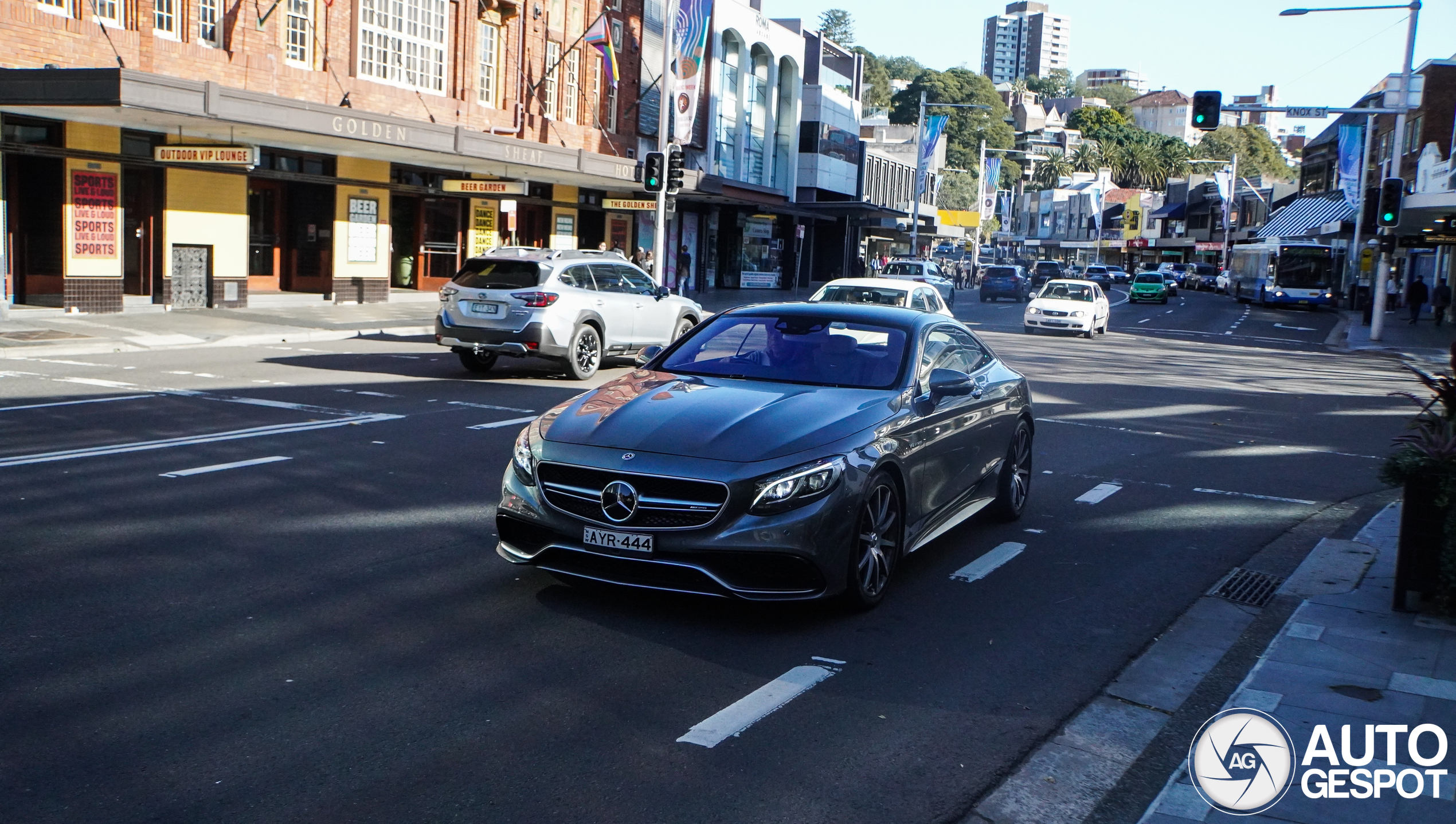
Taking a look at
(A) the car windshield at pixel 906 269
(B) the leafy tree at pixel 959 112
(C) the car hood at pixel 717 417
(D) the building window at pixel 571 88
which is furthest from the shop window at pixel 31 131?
(B) the leafy tree at pixel 959 112

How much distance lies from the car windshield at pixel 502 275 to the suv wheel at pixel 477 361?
1.00m

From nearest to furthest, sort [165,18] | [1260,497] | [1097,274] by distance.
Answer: [1260,497]
[165,18]
[1097,274]

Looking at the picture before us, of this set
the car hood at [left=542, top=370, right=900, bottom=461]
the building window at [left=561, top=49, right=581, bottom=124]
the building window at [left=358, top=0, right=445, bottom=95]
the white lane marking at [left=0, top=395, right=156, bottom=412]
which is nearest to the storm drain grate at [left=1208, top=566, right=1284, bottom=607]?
the car hood at [left=542, top=370, right=900, bottom=461]

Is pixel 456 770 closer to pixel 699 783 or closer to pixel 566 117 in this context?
pixel 699 783

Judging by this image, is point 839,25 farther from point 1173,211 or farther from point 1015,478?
point 1015,478

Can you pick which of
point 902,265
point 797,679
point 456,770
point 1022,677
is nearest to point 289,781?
point 456,770

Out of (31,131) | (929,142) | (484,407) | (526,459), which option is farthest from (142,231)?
(929,142)

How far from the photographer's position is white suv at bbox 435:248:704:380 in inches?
629

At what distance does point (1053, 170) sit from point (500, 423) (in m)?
156

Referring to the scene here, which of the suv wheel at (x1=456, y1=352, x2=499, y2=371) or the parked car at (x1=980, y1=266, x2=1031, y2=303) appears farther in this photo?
the parked car at (x1=980, y1=266, x2=1031, y2=303)

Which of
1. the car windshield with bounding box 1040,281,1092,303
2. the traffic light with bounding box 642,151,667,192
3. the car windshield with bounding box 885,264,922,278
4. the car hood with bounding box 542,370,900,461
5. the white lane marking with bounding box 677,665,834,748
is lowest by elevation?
the white lane marking with bounding box 677,665,834,748

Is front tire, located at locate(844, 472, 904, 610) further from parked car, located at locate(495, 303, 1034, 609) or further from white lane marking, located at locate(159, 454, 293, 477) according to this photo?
white lane marking, located at locate(159, 454, 293, 477)

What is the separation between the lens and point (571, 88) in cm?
3653

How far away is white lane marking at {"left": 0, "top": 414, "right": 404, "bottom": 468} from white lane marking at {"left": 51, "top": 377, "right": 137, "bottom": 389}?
3.25m
